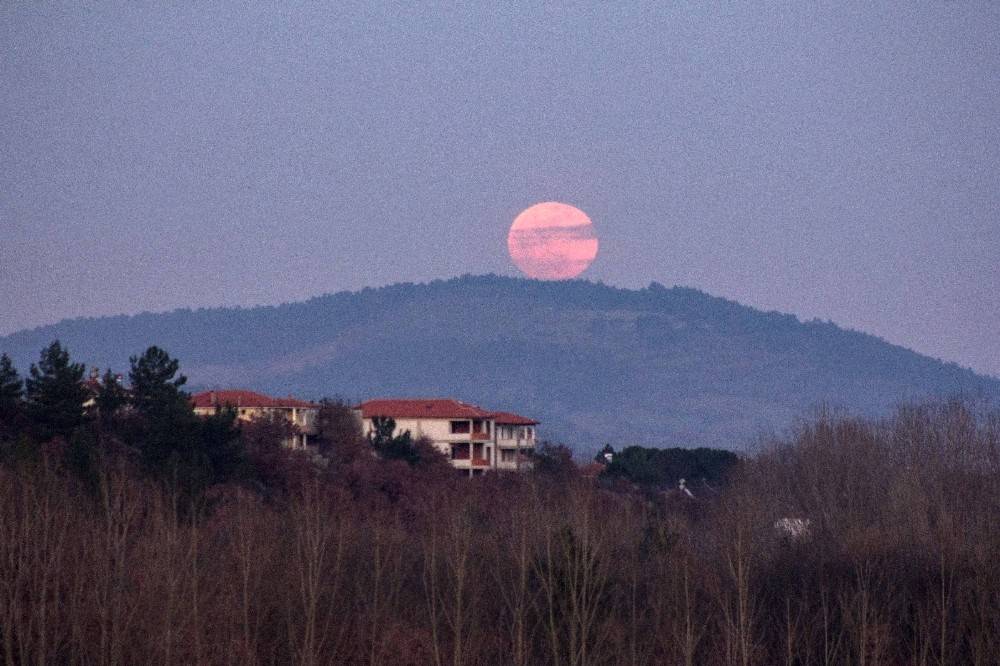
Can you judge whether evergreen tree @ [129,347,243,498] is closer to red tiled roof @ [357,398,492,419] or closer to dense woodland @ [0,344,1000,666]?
dense woodland @ [0,344,1000,666]

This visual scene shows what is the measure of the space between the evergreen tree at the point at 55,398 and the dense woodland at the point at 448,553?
87mm

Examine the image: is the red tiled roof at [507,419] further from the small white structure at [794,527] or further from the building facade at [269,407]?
the small white structure at [794,527]

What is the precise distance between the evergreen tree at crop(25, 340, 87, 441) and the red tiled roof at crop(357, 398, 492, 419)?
32.9 metres

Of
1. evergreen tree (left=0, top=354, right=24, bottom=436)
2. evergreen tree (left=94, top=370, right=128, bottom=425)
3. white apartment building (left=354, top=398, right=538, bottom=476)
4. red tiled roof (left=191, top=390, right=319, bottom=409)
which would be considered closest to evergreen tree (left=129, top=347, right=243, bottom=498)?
evergreen tree (left=94, top=370, right=128, bottom=425)

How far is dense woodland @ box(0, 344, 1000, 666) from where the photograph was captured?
74.4 ft

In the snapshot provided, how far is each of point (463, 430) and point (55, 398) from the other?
122 ft

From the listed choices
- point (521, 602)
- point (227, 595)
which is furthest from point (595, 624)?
point (227, 595)

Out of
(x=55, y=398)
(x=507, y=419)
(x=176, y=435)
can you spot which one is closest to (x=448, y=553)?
(x=176, y=435)

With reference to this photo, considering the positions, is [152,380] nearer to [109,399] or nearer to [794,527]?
[109,399]

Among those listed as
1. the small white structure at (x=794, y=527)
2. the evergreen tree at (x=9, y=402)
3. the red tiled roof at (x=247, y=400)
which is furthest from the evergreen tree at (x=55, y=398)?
the red tiled roof at (x=247, y=400)

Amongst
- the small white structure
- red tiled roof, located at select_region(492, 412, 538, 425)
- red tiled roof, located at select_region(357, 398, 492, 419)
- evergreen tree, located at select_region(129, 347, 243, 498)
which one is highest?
red tiled roof, located at select_region(357, 398, 492, 419)

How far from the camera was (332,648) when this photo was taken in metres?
25.0

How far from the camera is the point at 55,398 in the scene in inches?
1684

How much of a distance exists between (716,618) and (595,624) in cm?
366
